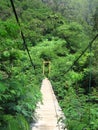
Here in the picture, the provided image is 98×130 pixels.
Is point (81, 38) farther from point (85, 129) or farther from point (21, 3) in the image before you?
point (85, 129)

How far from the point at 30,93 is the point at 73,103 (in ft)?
4.78

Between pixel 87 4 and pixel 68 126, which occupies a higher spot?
pixel 68 126

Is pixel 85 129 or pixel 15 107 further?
pixel 85 129

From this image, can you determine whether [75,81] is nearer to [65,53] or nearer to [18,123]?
[65,53]

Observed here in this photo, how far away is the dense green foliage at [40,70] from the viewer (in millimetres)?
1955

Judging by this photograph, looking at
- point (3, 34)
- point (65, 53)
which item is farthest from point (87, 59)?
point (3, 34)

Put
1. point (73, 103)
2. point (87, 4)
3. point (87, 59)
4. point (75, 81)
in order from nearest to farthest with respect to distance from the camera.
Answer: point (73, 103) < point (75, 81) < point (87, 59) < point (87, 4)

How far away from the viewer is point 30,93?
260cm

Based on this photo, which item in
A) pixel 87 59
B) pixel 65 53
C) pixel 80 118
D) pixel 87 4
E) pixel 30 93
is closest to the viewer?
pixel 30 93

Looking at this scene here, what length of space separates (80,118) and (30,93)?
0.91 m

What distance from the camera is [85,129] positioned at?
2893mm

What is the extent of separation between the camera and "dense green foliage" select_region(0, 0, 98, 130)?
196 cm

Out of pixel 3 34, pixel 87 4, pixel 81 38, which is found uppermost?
pixel 3 34

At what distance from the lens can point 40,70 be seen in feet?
42.8
